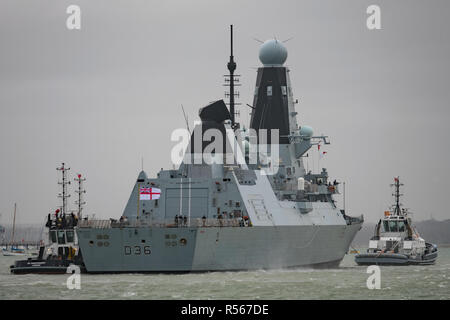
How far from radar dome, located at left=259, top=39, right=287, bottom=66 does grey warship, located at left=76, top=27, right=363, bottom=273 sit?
7.78m

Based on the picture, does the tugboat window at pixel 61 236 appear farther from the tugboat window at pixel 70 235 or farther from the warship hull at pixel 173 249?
the warship hull at pixel 173 249

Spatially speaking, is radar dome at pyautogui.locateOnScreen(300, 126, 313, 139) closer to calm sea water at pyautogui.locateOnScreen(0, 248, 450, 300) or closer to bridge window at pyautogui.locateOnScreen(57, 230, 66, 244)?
calm sea water at pyautogui.locateOnScreen(0, 248, 450, 300)

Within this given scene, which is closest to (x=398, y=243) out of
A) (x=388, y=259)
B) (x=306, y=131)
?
(x=388, y=259)

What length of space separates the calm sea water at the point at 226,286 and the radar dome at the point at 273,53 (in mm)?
23732

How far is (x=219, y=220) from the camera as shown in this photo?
5147cm

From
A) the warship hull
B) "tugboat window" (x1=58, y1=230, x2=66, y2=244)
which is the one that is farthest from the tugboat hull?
"tugboat window" (x1=58, y1=230, x2=66, y2=244)

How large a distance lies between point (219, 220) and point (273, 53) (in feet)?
81.9

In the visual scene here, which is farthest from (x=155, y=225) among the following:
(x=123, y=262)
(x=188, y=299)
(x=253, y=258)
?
(x=188, y=299)

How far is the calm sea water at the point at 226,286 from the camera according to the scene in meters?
41.6

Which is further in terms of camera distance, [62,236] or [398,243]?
[398,243]

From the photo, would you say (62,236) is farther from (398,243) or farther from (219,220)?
(398,243)

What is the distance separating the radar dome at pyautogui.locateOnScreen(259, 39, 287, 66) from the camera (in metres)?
72.9

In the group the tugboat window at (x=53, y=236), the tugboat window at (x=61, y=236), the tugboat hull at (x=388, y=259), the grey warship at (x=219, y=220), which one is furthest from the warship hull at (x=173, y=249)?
the tugboat hull at (x=388, y=259)
